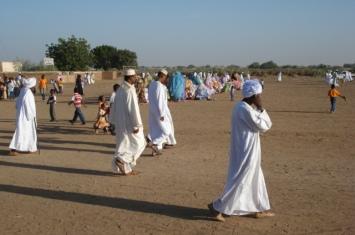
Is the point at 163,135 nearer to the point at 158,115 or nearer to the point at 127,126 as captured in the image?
the point at 158,115

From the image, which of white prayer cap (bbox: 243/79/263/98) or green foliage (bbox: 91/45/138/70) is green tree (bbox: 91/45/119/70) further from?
white prayer cap (bbox: 243/79/263/98)

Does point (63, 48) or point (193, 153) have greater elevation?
point (63, 48)

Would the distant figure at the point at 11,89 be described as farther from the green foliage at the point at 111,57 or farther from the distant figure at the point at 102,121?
the green foliage at the point at 111,57

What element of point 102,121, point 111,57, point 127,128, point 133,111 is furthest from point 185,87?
point 111,57

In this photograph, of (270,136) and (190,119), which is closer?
(270,136)

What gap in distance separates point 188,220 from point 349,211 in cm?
212

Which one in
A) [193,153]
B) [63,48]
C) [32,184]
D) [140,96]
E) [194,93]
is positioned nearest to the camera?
[32,184]

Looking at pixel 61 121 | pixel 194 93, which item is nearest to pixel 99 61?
pixel 194 93

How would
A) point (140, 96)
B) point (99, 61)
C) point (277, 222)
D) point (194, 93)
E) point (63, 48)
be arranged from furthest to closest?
point (99, 61) < point (63, 48) < point (194, 93) < point (140, 96) < point (277, 222)

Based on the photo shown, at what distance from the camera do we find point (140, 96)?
27.6m

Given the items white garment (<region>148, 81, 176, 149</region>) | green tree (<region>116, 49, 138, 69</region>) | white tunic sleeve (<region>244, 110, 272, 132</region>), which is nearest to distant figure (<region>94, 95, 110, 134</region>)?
white garment (<region>148, 81, 176, 149</region>)

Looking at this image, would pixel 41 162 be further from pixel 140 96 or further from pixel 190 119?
pixel 140 96

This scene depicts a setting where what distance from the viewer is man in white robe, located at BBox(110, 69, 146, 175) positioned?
9.12 metres

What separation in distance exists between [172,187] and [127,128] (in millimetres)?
1553
